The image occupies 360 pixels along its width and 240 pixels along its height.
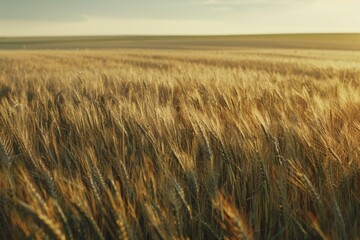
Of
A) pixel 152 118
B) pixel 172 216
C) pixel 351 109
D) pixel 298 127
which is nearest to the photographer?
pixel 172 216

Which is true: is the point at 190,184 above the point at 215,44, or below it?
below

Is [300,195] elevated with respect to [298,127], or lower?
lower

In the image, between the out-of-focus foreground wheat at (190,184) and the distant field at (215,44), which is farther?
the distant field at (215,44)

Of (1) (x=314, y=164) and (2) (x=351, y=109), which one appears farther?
(2) (x=351, y=109)

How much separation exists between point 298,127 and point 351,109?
20.2 inches

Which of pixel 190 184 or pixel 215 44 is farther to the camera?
pixel 215 44

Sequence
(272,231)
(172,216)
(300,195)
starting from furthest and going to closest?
(300,195) < (272,231) < (172,216)

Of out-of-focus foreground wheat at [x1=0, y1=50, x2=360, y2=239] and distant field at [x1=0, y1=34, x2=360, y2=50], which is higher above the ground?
distant field at [x1=0, y1=34, x2=360, y2=50]

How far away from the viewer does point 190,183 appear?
37.3 inches

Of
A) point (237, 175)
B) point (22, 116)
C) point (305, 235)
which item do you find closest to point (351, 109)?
point (237, 175)

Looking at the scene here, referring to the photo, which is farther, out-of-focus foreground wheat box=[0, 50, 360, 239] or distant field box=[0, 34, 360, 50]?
distant field box=[0, 34, 360, 50]

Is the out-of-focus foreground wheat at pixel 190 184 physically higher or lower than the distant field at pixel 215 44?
lower

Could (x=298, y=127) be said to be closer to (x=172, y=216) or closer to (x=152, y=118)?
(x=152, y=118)

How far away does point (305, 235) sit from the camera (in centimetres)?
77
